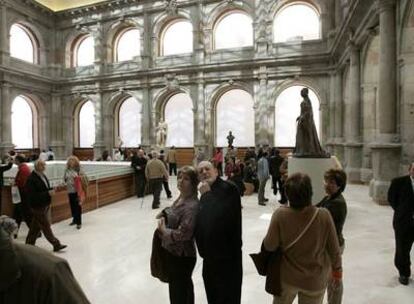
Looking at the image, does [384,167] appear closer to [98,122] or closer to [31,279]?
[31,279]

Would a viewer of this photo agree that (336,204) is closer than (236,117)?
Yes

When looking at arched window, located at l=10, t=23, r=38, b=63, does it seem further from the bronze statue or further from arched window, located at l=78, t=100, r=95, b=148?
the bronze statue

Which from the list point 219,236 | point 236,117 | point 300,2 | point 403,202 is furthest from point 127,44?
point 219,236

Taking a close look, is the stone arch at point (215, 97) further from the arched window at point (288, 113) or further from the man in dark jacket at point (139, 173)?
the man in dark jacket at point (139, 173)

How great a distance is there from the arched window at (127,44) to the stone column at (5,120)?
23.8 feet

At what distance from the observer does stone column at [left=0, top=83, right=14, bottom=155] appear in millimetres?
20609

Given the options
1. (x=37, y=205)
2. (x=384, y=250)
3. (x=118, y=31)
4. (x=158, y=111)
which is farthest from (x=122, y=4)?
(x=384, y=250)

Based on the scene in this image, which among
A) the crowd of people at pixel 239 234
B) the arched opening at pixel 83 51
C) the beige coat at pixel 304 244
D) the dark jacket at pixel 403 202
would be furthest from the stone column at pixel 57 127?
the beige coat at pixel 304 244

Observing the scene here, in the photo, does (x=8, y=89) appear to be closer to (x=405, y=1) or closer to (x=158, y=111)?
(x=158, y=111)

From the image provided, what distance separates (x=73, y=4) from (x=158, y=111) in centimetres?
1052

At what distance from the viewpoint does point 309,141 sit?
28.2 ft

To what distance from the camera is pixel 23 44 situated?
23.4 meters

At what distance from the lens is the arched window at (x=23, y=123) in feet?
77.0

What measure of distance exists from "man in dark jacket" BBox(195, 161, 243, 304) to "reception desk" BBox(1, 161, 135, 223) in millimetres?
6140
